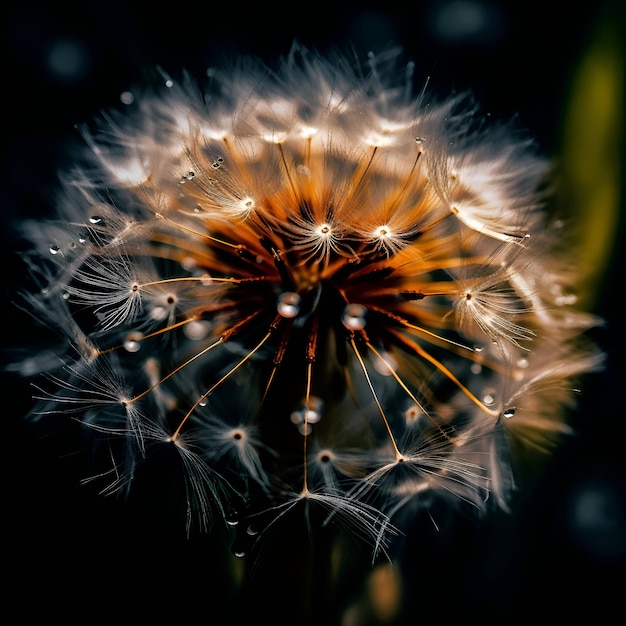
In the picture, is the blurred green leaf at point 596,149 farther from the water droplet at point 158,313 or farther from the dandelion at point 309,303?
the water droplet at point 158,313

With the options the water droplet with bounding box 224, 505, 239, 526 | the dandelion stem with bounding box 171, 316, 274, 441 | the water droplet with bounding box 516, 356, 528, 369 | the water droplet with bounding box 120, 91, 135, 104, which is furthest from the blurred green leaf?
the water droplet with bounding box 120, 91, 135, 104

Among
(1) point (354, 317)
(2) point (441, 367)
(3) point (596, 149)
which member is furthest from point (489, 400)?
(3) point (596, 149)

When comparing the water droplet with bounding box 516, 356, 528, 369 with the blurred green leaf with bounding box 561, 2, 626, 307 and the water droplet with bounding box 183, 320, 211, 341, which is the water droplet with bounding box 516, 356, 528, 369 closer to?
the blurred green leaf with bounding box 561, 2, 626, 307

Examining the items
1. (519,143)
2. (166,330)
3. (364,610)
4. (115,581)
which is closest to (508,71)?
(519,143)

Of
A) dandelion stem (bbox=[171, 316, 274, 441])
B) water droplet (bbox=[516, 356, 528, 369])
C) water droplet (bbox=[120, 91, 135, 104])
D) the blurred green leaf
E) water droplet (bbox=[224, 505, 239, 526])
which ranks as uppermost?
water droplet (bbox=[120, 91, 135, 104])

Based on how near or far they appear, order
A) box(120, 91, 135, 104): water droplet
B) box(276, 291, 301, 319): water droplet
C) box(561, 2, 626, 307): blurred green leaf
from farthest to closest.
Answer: box(120, 91, 135, 104): water droplet → box(561, 2, 626, 307): blurred green leaf → box(276, 291, 301, 319): water droplet

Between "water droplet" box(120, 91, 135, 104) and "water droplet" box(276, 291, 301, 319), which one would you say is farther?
"water droplet" box(120, 91, 135, 104)

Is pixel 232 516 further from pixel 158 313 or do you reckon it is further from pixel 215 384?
pixel 158 313
